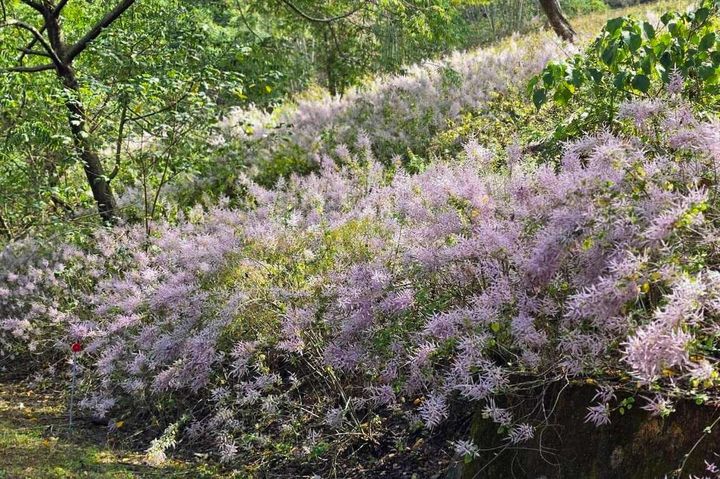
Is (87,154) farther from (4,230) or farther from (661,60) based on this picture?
(661,60)

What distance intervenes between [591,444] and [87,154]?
252 inches

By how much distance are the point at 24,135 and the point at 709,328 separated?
6.10 meters

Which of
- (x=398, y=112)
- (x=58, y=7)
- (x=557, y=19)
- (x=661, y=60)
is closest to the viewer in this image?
(x=661, y=60)

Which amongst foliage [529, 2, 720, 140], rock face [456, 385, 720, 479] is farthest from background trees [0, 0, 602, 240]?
rock face [456, 385, 720, 479]

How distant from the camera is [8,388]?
6129mm

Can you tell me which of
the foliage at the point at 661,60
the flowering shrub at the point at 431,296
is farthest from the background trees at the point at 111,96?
the foliage at the point at 661,60

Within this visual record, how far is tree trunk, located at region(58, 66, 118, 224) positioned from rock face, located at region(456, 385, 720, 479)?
4970 mm

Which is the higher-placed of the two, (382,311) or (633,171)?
(633,171)

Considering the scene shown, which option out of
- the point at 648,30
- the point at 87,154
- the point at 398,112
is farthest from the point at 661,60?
the point at 87,154

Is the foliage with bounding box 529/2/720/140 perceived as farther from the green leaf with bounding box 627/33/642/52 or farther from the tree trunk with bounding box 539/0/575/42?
the tree trunk with bounding box 539/0/575/42

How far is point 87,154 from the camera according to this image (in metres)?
7.16

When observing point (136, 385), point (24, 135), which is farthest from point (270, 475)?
point (24, 135)

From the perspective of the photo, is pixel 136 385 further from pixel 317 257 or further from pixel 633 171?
pixel 633 171

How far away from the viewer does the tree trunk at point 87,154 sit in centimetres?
650
